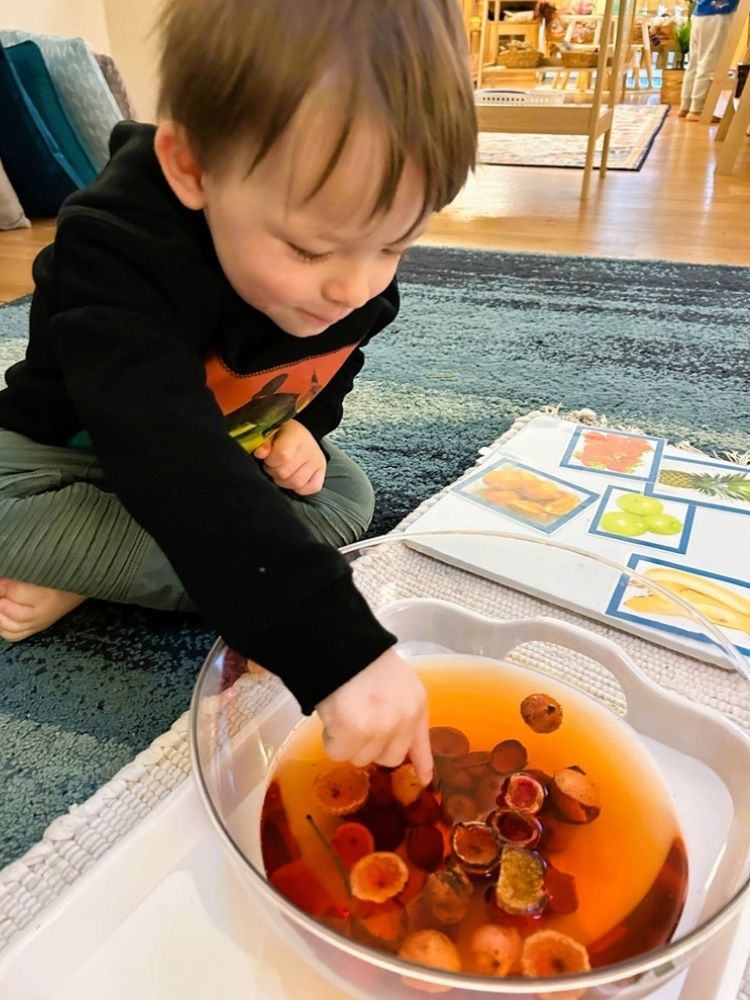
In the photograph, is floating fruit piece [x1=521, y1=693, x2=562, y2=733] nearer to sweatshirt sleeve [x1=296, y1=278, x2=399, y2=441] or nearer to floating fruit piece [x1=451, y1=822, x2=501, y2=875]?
floating fruit piece [x1=451, y1=822, x2=501, y2=875]

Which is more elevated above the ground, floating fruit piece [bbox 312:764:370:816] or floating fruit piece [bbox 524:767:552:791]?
floating fruit piece [bbox 312:764:370:816]

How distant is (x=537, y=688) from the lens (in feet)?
1.63

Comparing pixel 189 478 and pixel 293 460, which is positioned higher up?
pixel 189 478

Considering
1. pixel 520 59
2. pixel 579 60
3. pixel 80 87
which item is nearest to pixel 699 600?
pixel 80 87

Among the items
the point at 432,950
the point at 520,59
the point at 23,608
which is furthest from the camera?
the point at 520,59

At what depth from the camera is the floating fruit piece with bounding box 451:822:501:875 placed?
36 centimetres

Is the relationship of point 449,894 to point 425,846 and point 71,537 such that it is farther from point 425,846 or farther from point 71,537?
point 71,537

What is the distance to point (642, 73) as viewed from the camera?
5566 mm

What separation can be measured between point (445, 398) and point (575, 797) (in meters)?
0.62

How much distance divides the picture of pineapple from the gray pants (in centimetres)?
34

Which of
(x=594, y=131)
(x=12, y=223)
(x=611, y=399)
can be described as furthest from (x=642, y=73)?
(x=611, y=399)

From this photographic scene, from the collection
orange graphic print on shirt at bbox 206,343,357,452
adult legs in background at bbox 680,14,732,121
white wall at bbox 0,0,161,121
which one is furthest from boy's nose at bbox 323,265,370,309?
adult legs in background at bbox 680,14,732,121

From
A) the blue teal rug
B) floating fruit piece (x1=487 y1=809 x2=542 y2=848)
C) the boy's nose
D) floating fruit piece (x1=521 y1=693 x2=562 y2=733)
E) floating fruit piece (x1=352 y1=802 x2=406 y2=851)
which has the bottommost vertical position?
the blue teal rug

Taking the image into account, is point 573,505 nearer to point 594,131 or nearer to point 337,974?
point 337,974
